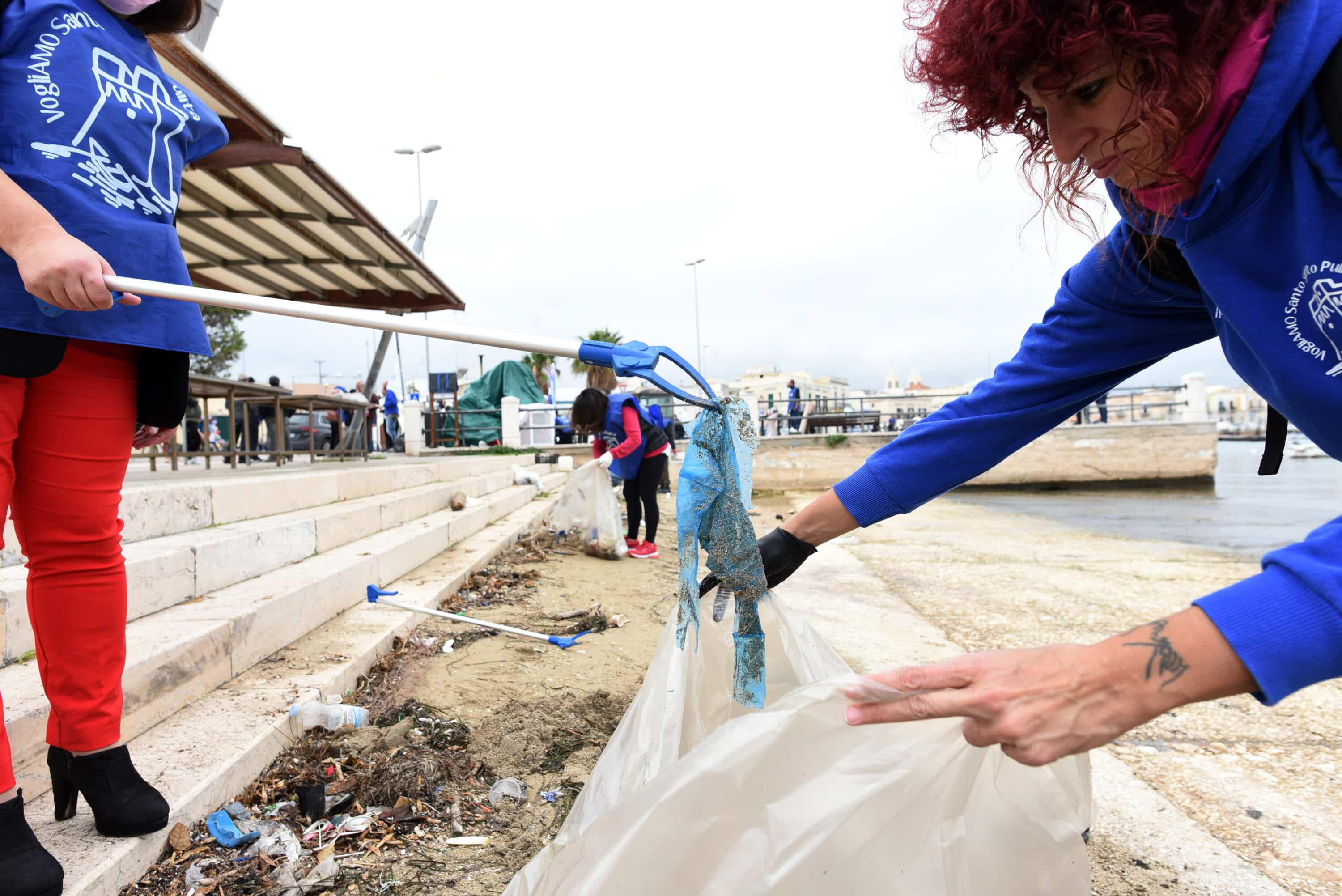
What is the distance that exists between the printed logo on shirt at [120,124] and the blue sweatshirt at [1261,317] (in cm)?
160

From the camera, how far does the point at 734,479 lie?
132 cm

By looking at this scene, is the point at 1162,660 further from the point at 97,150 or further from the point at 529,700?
the point at 529,700

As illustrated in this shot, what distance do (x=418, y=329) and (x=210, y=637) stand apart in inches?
55.0

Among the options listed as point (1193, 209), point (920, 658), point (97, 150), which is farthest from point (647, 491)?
point (1193, 209)

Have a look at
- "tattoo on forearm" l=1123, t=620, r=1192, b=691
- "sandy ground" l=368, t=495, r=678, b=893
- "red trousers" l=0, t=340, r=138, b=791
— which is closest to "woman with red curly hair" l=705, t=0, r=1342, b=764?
"tattoo on forearm" l=1123, t=620, r=1192, b=691

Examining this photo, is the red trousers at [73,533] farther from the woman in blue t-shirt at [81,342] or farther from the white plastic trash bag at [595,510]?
the white plastic trash bag at [595,510]

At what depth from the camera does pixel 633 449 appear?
17.7ft

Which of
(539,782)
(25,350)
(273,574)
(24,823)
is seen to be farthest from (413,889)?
(273,574)

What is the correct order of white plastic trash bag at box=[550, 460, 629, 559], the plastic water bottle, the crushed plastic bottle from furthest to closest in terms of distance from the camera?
1. white plastic trash bag at box=[550, 460, 629, 559]
2. the plastic water bottle
3. the crushed plastic bottle

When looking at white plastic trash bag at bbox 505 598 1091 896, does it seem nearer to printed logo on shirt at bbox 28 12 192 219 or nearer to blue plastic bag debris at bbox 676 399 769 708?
blue plastic bag debris at bbox 676 399 769 708

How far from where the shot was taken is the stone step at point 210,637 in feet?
4.82

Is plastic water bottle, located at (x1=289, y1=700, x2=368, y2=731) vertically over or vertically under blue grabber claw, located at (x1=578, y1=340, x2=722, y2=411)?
under

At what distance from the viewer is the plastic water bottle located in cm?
191

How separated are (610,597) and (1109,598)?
2725mm
